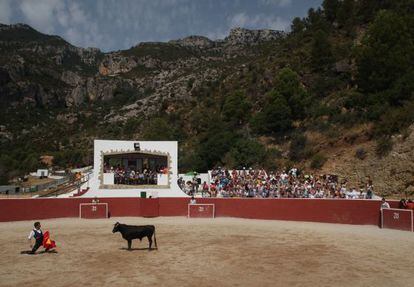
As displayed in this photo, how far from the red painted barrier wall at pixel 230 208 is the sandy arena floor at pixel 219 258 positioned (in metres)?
1.70

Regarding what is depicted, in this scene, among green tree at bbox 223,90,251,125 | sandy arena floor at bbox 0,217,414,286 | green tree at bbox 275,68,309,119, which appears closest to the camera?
sandy arena floor at bbox 0,217,414,286

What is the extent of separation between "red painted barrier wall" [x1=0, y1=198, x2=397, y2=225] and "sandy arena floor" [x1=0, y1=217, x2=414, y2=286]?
1701mm

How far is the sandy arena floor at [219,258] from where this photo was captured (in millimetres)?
11320

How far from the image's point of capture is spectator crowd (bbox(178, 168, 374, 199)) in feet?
87.7

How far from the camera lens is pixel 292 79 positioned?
53594 mm

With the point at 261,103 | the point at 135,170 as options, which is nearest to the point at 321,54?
the point at 261,103

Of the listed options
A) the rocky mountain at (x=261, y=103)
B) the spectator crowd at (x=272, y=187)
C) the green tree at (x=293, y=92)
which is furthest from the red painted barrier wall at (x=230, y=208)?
the green tree at (x=293, y=92)

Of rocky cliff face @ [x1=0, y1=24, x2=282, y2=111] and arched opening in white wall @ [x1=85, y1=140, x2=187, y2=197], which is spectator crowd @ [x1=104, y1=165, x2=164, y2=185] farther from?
rocky cliff face @ [x1=0, y1=24, x2=282, y2=111]

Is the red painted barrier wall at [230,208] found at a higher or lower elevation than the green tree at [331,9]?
lower

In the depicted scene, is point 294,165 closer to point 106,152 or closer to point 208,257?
point 106,152

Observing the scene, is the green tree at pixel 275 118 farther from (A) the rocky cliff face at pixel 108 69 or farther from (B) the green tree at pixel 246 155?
(A) the rocky cliff face at pixel 108 69

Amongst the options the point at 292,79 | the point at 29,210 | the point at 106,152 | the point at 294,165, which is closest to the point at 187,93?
the point at 292,79

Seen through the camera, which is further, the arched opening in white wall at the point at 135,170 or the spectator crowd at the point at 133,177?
the spectator crowd at the point at 133,177

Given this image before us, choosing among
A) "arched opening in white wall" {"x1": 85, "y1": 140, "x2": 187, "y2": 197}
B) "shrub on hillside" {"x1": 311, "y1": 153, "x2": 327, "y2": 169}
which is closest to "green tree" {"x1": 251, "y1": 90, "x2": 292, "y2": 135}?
"shrub on hillside" {"x1": 311, "y1": 153, "x2": 327, "y2": 169}
